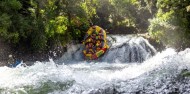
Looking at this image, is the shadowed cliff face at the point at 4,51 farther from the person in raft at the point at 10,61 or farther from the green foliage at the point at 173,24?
the green foliage at the point at 173,24

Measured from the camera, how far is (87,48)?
1986cm

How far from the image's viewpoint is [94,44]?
20.1m

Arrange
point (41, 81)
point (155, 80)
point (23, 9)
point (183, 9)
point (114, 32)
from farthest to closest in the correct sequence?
point (114, 32), point (23, 9), point (183, 9), point (41, 81), point (155, 80)

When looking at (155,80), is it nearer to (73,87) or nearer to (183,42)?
(73,87)

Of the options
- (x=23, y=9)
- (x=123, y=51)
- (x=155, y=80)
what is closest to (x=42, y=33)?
(x=23, y=9)

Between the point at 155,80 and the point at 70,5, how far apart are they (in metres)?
12.0

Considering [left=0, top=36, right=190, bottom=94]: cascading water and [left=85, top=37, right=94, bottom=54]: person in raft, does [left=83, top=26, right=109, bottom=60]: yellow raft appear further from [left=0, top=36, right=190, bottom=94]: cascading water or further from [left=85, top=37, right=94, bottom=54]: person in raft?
[left=0, top=36, right=190, bottom=94]: cascading water

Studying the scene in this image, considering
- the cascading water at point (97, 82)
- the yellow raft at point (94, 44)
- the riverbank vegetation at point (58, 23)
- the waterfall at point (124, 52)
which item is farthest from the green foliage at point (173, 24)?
the cascading water at point (97, 82)

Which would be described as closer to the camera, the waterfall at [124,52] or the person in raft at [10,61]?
the person in raft at [10,61]

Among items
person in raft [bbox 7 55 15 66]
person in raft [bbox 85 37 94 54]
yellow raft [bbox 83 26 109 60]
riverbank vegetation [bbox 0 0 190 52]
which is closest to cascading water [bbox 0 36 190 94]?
person in raft [bbox 7 55 15 66]

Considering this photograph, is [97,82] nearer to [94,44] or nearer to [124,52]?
[124,52]

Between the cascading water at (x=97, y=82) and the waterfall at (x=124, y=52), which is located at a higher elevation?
Answer: the waterfall at (x=124, y=52)

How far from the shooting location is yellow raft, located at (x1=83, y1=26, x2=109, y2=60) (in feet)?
63.3

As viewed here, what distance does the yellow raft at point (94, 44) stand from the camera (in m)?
19.3
